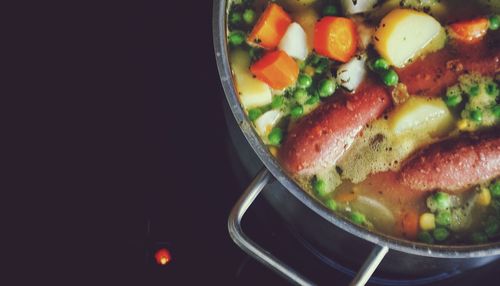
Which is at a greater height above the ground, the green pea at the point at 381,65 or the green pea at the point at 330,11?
the green pea at the point at 330,11

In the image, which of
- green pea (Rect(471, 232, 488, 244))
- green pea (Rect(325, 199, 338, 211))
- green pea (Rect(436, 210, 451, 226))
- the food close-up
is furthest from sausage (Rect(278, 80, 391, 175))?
green pea (Rect(471, 232, 488, 244))

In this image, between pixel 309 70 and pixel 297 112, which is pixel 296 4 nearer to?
pixel 309 70

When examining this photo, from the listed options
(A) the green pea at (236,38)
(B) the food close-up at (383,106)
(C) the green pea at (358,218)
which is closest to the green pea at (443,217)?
(B) the food close-up at (383,106)

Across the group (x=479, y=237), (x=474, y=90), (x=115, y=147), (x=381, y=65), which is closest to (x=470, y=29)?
(x=474, y=90)

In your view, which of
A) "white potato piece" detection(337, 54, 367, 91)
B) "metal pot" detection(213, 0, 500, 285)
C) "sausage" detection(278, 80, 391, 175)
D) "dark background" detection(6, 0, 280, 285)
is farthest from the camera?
"dark background" detection(6, 0, 280, 285)

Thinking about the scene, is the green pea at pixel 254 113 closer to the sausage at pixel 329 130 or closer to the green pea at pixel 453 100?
the sausage at pixel 329 130

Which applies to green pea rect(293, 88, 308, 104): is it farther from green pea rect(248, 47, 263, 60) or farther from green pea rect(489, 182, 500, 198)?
green pea rect(489, 182, 500, 198)

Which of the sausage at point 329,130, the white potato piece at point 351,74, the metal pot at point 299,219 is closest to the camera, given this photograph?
the metal pot at point 299,219

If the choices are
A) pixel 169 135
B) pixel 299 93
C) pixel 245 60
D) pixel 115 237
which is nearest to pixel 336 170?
pixel 299 93
